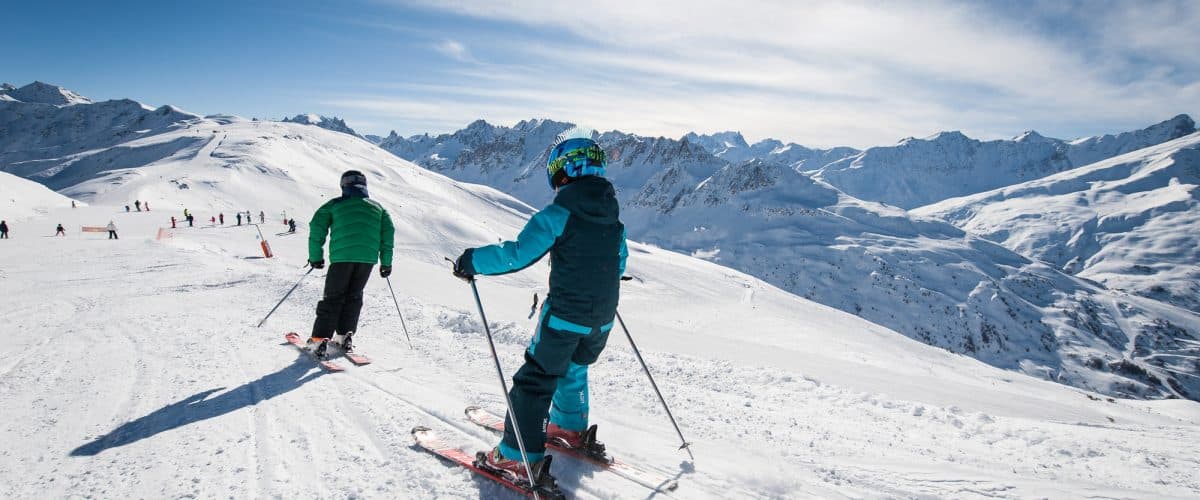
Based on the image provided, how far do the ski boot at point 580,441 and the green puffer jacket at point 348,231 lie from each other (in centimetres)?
373

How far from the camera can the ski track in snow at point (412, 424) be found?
12.9 feet

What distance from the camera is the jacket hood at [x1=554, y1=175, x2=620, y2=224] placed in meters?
3.76

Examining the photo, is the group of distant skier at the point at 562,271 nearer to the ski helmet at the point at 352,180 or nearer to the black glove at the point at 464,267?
the black glove at the point at 464,267

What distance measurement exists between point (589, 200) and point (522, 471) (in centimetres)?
207

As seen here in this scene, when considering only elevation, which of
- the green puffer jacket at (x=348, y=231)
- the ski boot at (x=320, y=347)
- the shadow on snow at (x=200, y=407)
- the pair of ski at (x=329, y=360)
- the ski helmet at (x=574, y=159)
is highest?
the ski helmet at (x=574, y=159)

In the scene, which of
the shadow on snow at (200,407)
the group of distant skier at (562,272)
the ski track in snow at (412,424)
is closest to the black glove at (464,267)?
the group of distant skier at (562,272)

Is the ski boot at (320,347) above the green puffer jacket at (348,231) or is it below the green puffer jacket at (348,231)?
below

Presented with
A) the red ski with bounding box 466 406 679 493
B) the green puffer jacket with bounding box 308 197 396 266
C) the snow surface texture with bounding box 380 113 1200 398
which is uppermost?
the green puffer jacket with bounding box 308 197 396 266

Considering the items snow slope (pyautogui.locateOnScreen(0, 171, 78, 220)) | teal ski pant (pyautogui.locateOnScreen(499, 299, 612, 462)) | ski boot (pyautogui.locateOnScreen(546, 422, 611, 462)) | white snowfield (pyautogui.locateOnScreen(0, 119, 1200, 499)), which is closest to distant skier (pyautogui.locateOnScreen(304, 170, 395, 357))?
white snowfield (pyautogui.locateOnScreen(0, 119, 1200, 499))

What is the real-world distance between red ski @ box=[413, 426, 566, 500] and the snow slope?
178 ft

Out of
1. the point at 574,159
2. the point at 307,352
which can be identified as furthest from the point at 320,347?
the point at 574,159

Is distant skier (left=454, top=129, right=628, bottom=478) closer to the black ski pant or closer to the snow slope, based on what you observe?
the black ski pant

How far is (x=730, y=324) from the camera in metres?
24.5

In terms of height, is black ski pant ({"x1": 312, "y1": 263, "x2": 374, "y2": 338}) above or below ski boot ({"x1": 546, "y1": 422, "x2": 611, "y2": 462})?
above
